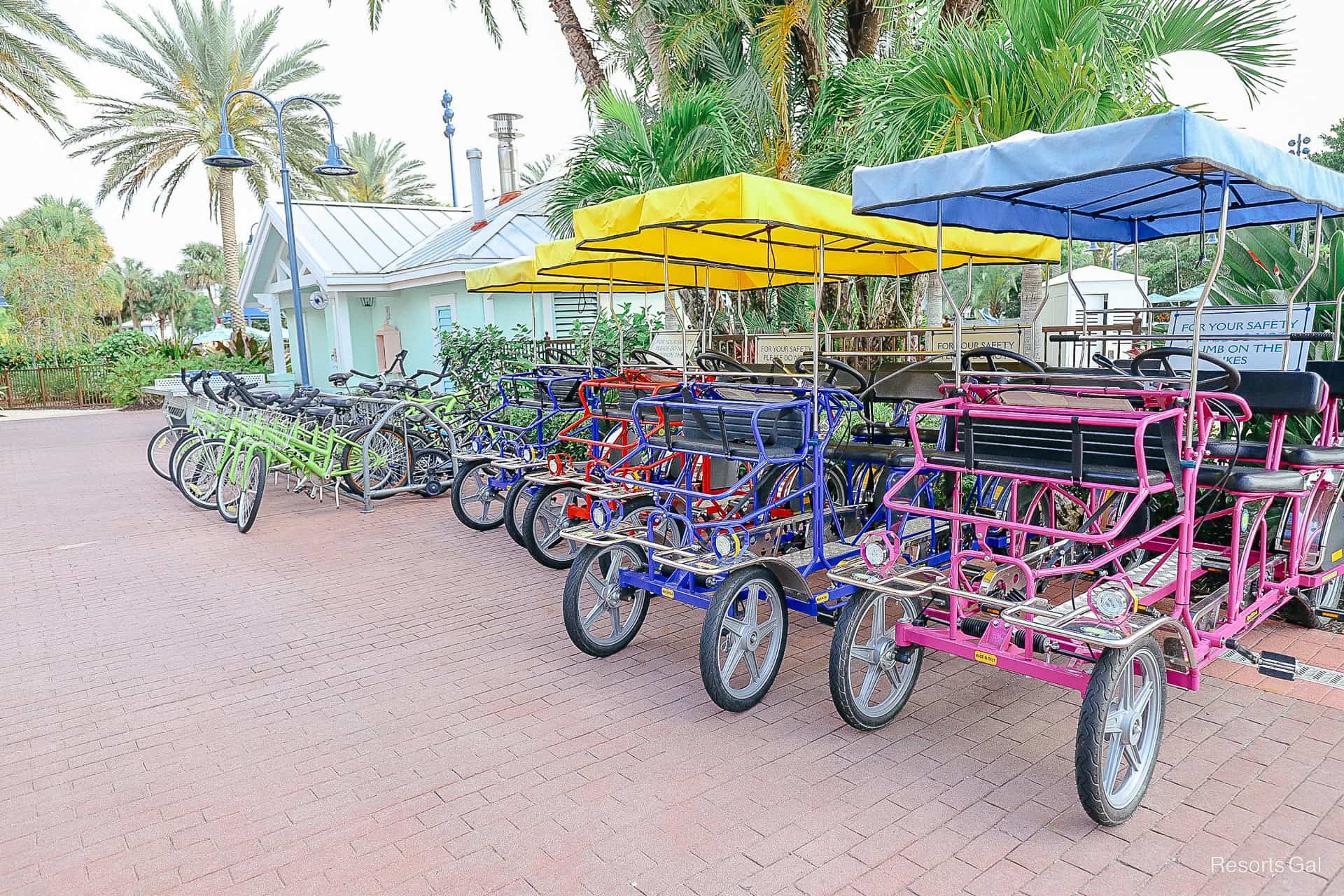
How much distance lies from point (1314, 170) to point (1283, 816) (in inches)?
126

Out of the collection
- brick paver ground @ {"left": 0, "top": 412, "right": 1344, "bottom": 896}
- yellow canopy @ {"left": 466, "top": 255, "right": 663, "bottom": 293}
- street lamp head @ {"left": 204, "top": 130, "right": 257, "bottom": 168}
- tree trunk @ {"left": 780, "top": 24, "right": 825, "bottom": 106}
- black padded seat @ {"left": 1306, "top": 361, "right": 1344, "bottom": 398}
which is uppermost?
tree trunk @ {"left": 780, "top": 24, "right": 825, "bottom": 106}

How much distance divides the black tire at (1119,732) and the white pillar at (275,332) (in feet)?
66.0

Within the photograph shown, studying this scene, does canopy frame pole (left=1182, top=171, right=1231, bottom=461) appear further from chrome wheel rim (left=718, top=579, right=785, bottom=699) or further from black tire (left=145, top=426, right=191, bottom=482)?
black tire (left=145, top=426, right=191, bottom=482)

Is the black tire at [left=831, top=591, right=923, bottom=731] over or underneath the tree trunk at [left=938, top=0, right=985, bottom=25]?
underneath

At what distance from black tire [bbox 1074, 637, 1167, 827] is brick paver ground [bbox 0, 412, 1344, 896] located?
0.13 metres

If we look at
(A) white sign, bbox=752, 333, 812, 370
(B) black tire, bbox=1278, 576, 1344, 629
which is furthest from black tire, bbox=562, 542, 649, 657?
(A) white sign, bbox=752, 333, 812, 370

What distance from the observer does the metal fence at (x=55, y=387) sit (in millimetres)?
24953

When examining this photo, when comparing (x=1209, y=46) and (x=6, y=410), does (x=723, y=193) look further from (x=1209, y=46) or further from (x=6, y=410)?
(x=6, y=410)

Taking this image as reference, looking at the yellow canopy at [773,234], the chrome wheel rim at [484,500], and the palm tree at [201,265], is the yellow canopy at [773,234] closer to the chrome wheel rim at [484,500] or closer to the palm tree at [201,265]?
the chrome wheel rim at [484,500]

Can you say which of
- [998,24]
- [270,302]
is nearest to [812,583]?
[998,24]

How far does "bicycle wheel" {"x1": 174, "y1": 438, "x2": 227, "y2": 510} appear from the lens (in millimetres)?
9188

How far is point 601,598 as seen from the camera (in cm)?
476

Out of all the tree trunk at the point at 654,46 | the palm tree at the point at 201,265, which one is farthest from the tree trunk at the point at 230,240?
the palm tree at the point at 201,265

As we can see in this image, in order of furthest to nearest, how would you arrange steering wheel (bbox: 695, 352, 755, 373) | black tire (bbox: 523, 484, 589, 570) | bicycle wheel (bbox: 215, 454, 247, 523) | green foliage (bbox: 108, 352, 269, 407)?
green foliage (bbox: 108, 352, 269, 407), bicycle wheel (bbox: 215, 454, 247, 523), steering wheel (bbox: 695, 352, 755, 373), black tire (bbox: 523, 484, 589, 570)
